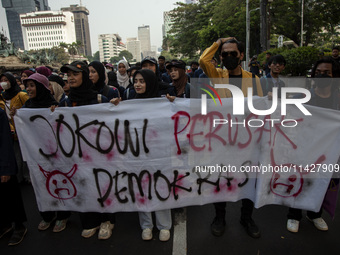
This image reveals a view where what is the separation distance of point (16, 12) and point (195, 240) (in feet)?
701

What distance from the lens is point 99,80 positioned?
350 cm

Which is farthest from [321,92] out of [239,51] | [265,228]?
[265,228]

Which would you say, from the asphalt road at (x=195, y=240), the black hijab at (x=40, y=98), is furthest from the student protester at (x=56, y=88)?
the asphalt road at (x=195, y=240)

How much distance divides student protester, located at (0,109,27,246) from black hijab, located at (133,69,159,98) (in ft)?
4.47

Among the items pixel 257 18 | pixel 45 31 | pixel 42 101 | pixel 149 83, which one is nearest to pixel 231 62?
pixel 149 83

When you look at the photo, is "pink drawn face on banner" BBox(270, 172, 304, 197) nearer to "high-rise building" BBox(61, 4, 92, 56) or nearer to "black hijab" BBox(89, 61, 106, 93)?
"black hijab" BBox(89, 61, 106, 93)

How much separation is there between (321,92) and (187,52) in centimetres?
4247

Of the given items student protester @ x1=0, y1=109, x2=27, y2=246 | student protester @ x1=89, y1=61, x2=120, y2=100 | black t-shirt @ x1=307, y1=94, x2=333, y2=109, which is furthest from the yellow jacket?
student protester @ x1=0, y1=109, x2=27, y2=246

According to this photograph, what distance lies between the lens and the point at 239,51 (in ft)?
8.80

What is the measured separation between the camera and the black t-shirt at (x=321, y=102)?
2.62 m

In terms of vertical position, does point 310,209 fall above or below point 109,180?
below

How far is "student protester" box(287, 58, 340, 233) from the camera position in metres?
2.63

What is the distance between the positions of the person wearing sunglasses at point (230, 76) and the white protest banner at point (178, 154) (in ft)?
0.51

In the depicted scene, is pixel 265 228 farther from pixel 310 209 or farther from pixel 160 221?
pixel 160 221
